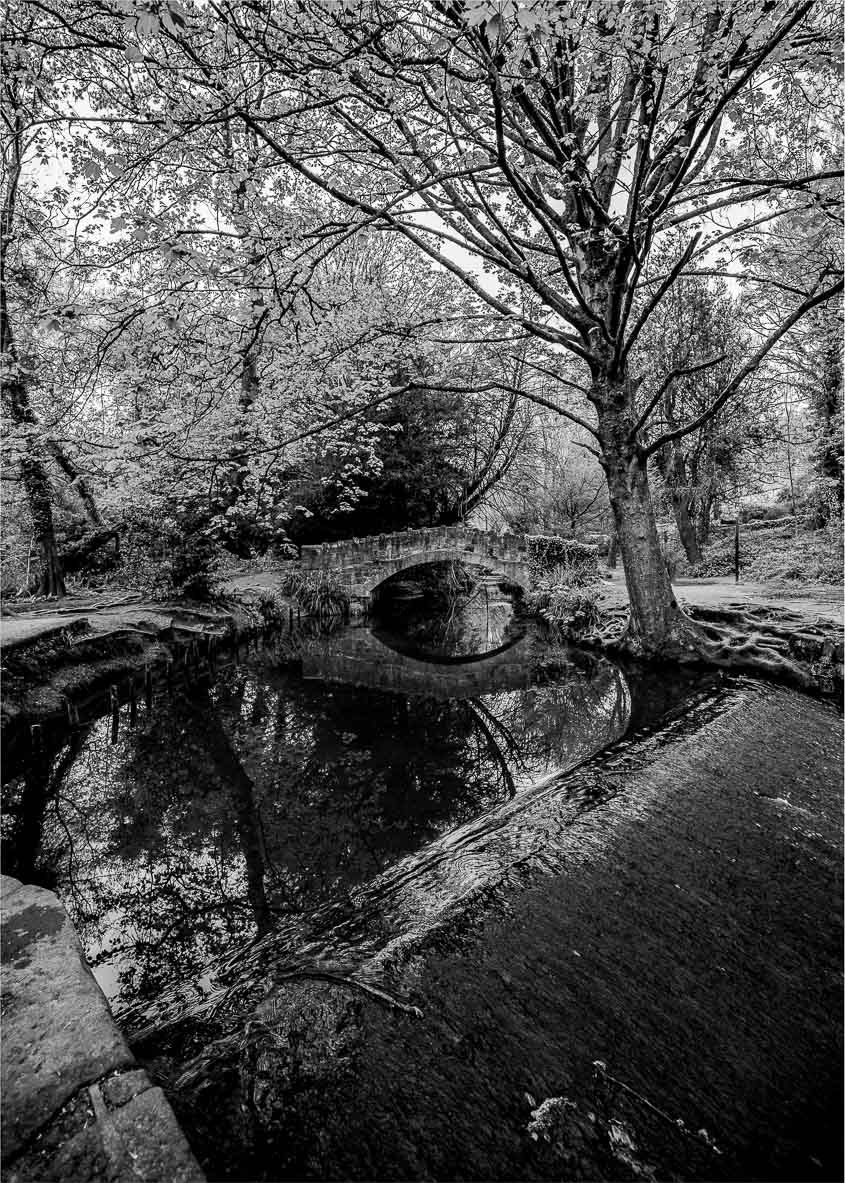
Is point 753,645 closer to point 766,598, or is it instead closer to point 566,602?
point 766,598

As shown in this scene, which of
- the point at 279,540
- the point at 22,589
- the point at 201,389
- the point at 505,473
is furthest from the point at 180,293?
the point at 505,473

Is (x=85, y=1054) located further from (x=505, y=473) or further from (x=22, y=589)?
(x=505, y=473)

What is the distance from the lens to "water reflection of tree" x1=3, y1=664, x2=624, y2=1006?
329 cm

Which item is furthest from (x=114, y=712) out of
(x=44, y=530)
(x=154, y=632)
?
(x=44, y=530)

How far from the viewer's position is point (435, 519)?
17906 millimetres

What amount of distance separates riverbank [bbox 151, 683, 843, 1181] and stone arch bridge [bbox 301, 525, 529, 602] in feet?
37.2

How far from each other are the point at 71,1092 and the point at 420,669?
808 centimetres

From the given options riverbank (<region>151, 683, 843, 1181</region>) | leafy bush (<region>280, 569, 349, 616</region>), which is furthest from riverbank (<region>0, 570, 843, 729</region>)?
riverbank (<region>151, 683, 843, 1181</region>)

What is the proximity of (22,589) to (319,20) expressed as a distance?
14.6 meters

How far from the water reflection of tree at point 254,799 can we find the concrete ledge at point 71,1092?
1.27 m

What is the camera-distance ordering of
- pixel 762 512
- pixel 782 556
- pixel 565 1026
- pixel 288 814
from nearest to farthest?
pixel 565 1026, pixel 288 814, pixel 782 556, pixel 762 512

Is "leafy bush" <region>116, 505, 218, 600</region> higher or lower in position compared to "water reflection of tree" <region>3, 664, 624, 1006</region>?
higher

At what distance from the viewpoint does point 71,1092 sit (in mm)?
1400

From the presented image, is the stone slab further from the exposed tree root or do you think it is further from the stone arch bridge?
the stone arch bridge
